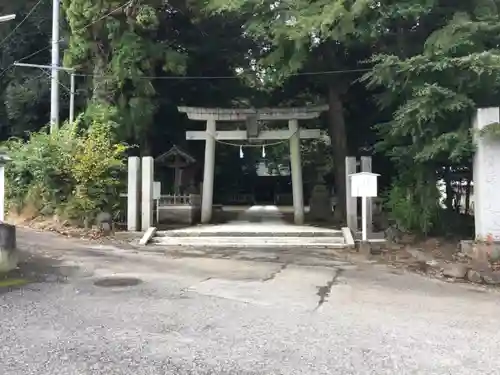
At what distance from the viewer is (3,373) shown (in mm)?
4293

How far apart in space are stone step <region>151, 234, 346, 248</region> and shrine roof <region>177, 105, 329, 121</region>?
17.8 ft

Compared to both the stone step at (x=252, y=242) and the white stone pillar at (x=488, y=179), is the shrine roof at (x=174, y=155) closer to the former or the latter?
the stone step at (x=252, y=242)

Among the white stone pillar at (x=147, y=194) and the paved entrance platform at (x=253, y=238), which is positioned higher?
the white stone pillar at (x=147, y=194)

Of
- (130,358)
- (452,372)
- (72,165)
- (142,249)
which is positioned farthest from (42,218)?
(452,372)

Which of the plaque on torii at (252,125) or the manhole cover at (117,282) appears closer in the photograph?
the manhole cover at (117,282)

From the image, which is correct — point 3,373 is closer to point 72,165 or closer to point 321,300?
point 321,300

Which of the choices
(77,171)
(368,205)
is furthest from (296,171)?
(77,171)

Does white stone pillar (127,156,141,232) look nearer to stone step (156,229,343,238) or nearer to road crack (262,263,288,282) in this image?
stone step (156,229,343,238)

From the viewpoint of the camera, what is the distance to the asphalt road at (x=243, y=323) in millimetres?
4625

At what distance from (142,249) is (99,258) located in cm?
182

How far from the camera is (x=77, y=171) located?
1512 centimetres

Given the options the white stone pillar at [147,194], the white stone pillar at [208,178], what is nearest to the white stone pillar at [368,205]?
the white stone pillar at [208,178]

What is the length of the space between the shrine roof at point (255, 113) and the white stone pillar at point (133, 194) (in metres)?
3.36

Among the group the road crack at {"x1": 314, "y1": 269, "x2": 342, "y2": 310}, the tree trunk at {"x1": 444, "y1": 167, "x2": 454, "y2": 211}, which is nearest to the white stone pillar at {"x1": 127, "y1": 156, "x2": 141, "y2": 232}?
the road crack at {"x1": 314, "y1": 269, "x2": 342, "y2": 310}
